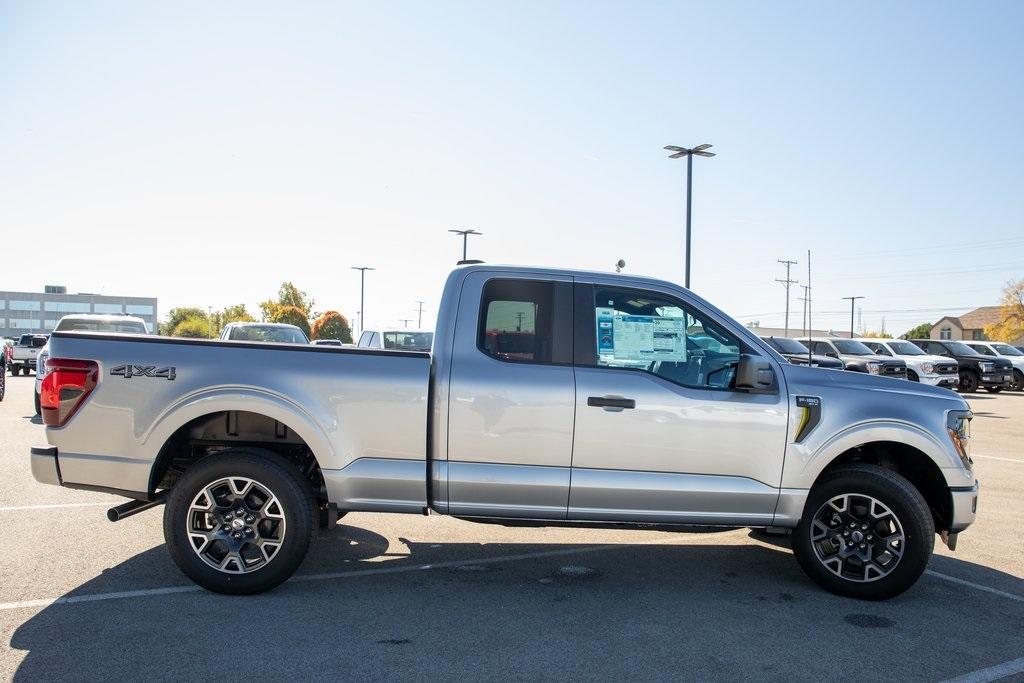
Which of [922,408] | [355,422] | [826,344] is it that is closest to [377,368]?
[355,422]

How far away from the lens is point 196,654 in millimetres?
3861

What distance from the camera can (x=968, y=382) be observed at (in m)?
28.3

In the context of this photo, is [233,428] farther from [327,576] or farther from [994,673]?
[994,673]

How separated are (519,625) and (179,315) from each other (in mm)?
144196

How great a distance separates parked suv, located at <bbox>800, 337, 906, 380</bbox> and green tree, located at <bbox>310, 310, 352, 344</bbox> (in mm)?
67944

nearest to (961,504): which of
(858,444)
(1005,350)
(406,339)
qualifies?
(858,444)

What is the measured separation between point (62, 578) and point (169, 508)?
91 centimetres

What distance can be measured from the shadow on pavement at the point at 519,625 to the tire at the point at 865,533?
14 centimetres

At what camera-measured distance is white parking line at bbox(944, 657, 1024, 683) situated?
3777 mm

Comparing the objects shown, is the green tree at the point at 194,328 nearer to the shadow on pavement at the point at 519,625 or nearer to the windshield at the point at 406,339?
the windshield at the point at 406,339

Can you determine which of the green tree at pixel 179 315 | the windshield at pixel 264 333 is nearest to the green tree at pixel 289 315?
the green tree at pixel 179 315

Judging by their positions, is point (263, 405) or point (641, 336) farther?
point (641, 336)

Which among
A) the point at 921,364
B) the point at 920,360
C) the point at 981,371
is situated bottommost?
the point at 981,371

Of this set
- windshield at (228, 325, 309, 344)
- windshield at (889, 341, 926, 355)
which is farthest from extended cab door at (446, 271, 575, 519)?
windshield at (889, 341, 926, 355)
